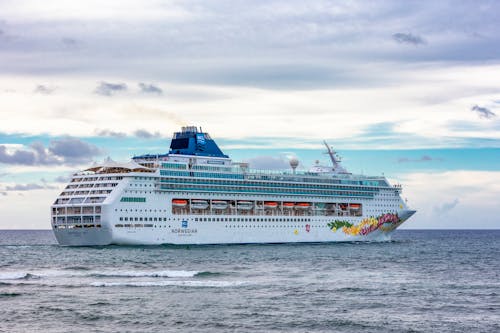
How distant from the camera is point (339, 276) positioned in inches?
2525

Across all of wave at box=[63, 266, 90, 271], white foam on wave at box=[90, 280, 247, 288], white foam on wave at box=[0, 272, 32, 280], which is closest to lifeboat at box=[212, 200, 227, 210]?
wave at box=[63, 266, 90, 271]

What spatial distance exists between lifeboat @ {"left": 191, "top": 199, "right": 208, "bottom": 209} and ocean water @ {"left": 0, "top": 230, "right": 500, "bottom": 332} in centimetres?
1962

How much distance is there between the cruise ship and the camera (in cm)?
9525

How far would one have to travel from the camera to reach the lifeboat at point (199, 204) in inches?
4097

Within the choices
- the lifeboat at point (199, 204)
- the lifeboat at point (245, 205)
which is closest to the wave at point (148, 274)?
the lifeboat at point (199, 204)

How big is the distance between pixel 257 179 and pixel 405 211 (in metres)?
31.4

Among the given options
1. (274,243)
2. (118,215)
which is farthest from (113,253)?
(274,243)

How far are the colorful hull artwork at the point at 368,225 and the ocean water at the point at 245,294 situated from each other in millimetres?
36636

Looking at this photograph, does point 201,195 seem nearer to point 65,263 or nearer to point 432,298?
point 65,263

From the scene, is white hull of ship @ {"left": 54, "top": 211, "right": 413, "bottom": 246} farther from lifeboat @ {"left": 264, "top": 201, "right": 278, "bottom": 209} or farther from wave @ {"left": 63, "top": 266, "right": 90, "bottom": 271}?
wave @ {"left": 63, "top": 266, "right": 90, "bottom": 271}

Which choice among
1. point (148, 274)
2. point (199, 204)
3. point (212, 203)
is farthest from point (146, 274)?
point (212, 203)

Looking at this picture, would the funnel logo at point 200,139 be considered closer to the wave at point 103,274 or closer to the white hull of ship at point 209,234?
the white hull of ship at point 209,234

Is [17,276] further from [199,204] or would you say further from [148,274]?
[199,204]

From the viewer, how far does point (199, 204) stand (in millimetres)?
104750
